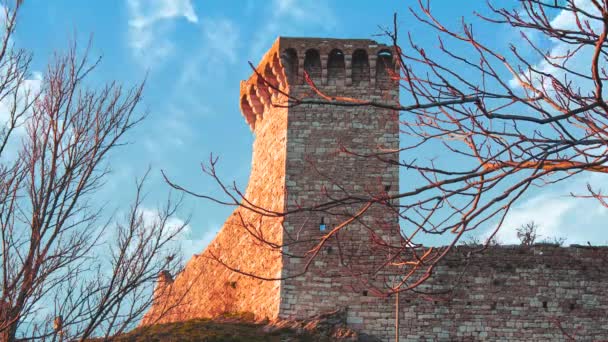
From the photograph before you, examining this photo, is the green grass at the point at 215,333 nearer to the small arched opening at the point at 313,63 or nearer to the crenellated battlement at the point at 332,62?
the crenellated battlement at the point at 332,62

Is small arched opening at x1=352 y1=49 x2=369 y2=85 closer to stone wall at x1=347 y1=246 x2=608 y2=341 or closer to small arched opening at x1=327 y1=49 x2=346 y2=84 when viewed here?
small arched opening at x1=327 y1=49 x2=346 y2=84

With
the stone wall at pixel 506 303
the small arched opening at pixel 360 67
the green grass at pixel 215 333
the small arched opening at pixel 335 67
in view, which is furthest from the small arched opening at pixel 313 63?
the green grass at pixel 215 333

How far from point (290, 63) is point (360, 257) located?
15.3ft

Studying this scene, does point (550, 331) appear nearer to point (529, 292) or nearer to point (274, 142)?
point (529, 292)

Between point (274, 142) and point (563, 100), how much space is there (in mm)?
13623

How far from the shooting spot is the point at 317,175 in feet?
66.5

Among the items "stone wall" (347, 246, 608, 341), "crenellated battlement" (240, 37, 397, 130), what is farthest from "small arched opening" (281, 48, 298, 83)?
"stone wall" (347, 246, 608, 341)

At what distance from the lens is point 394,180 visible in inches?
784

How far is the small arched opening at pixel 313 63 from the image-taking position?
2122 cm

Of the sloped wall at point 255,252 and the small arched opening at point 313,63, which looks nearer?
the sloped wall at point 255,252

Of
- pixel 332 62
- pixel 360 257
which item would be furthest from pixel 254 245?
pixel 332 62

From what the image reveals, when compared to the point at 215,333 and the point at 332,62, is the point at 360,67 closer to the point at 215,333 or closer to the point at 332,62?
the point at 332,62

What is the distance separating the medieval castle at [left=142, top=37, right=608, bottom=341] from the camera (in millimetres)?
19016

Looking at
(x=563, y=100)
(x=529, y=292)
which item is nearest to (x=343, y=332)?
(x=529, y=292)
